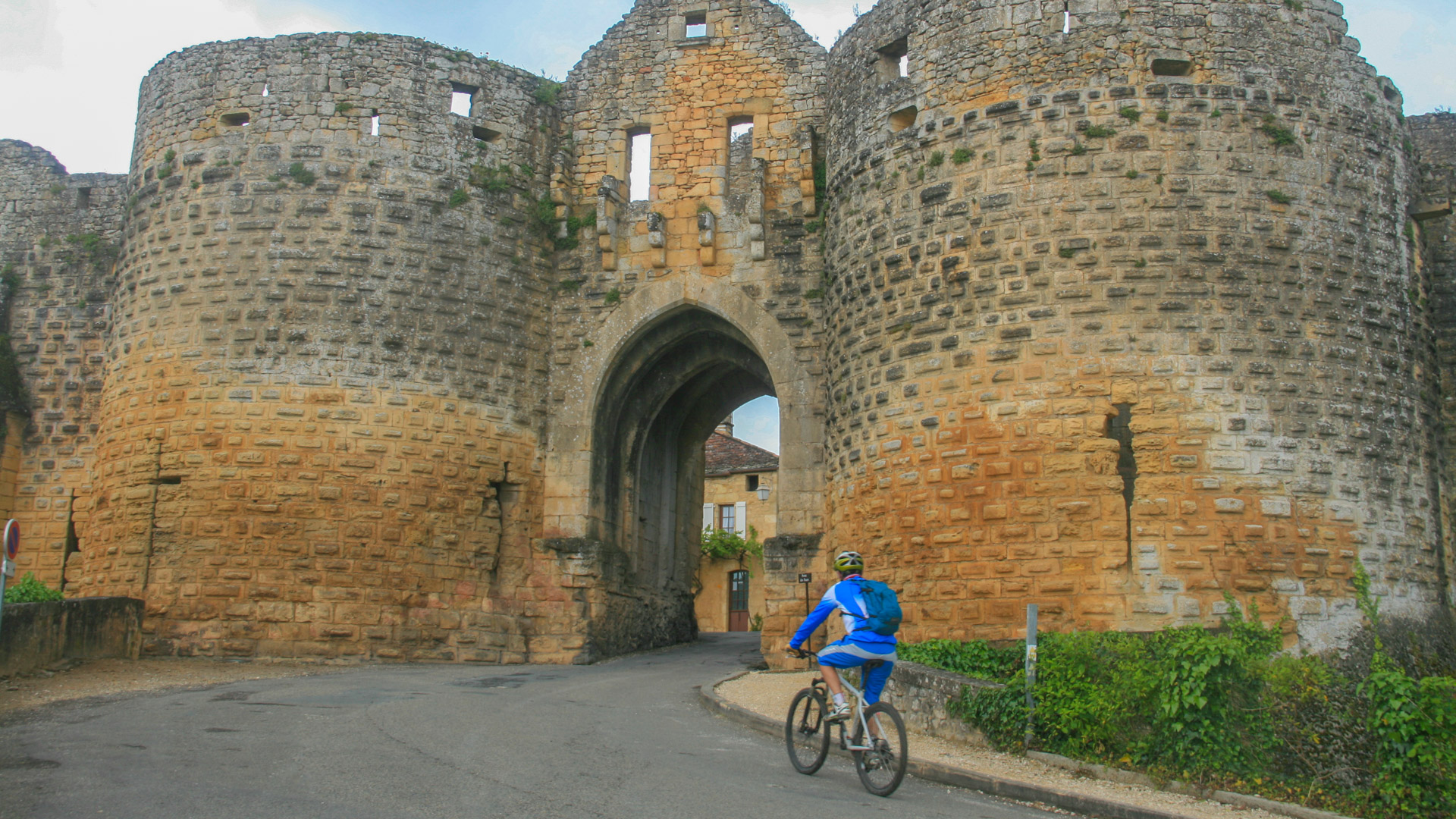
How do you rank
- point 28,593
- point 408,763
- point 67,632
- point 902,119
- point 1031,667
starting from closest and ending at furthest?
point 408,763
point 1031,667
point 67,632
point 28,593
point 902,119

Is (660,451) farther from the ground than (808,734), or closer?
farther from the ground

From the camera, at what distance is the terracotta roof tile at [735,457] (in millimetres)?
34250

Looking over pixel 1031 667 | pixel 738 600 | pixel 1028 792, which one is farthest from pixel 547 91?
pixel 738 600

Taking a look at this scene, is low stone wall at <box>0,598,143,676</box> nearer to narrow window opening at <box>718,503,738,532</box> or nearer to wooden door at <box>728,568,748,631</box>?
narrow window opening at <box>718,503,738,532</box>

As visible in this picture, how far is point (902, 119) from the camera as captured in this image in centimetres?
1320

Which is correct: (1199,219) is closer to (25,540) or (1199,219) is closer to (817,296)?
(817,296)

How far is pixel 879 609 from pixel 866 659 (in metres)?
→ 0.30

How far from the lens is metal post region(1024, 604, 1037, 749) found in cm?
774

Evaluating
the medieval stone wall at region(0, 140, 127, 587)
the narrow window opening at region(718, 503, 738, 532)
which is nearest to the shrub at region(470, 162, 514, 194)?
the medieval stone wall at region(0, 140, 127, 587)

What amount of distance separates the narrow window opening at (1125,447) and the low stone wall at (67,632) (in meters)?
10.1

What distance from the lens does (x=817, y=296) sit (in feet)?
50.1

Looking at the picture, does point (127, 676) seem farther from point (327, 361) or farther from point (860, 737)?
point (860, 737)

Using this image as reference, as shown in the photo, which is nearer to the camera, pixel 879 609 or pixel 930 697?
pixel 879 609

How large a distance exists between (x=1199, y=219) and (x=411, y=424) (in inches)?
362
